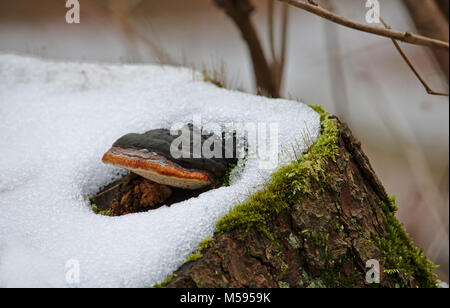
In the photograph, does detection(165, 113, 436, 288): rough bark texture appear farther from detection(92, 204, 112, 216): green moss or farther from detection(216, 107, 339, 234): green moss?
detection(92, 204, 112, 216): green moss

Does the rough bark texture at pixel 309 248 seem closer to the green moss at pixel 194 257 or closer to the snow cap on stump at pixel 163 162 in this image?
the green moss at pixel 194 257

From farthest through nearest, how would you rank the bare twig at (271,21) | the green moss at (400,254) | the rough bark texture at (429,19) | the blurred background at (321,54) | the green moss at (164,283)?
1. the blurred background at (321,54)
2. the bare twig at (271,21)
3. the rough bark texture at (429,19)
4. the green moss at (400,254)
5. the green moss at (164,283)

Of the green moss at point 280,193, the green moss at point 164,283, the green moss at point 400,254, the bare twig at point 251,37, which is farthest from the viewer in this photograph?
the bare twig at point 251,37

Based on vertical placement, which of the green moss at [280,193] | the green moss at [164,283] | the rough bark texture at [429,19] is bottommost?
the green moss at [164,283]

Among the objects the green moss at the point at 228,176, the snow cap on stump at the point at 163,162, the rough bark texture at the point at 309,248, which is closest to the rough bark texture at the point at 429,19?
the rough bark texture at the point at 309,248

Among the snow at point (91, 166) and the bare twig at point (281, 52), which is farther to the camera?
the bare twig at point (281, 52)

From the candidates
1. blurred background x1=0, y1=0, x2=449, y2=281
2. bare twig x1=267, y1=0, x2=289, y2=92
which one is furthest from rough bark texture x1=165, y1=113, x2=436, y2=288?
blurred background x1=0, y1=0, x2=449, y2=281

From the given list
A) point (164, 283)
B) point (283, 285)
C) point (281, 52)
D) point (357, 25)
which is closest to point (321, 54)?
point (281, 52)

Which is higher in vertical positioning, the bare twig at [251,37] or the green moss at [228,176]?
the bare twig at [251,37]
